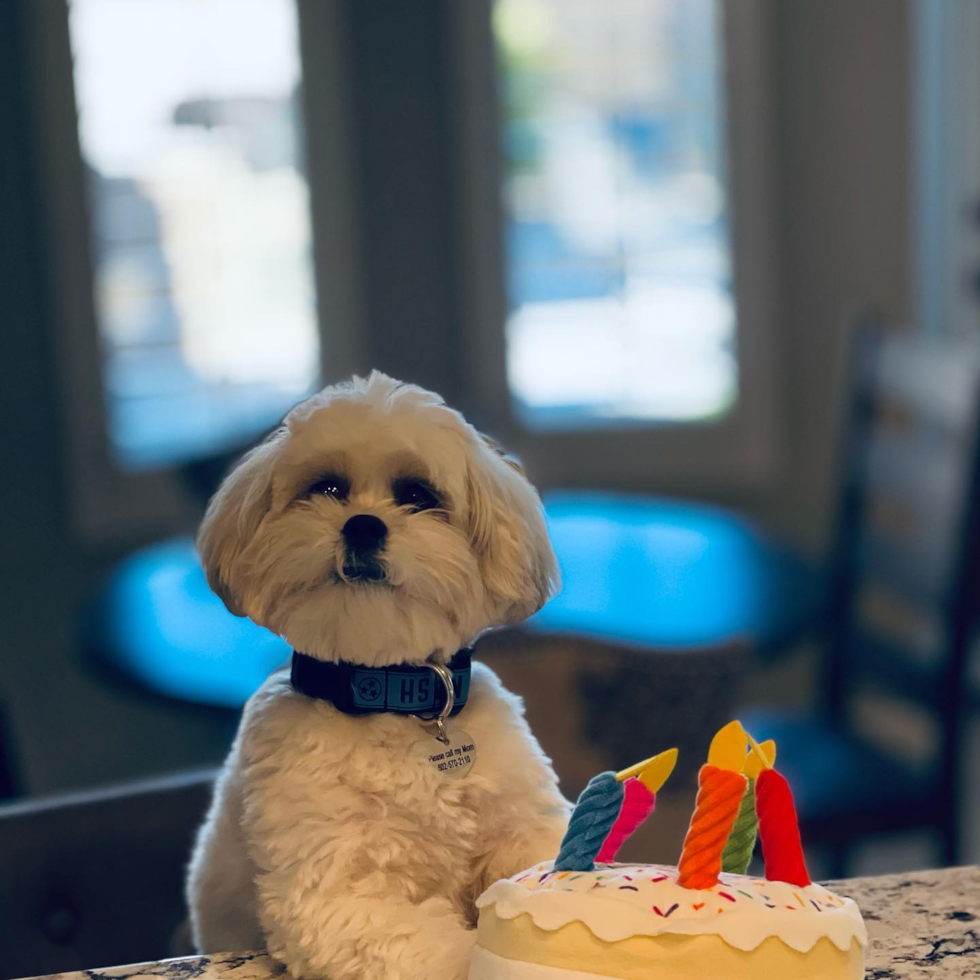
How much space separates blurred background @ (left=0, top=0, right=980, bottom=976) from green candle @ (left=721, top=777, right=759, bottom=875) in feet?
8.32

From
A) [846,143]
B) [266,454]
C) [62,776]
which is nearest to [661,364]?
[846,143]

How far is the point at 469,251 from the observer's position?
3418 mm

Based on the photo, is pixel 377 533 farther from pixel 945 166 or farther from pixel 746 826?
pixel 945 166

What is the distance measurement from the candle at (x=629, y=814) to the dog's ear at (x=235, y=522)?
0.71 feet

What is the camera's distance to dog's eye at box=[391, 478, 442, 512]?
67 cm

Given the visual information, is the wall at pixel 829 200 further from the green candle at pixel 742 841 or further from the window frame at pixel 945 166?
the green candle at pixel 742 841

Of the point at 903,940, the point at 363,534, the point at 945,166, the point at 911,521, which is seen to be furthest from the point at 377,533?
the point at 945,166

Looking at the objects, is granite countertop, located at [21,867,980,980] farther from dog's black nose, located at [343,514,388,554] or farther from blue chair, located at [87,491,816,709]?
blue chair, located at [87,491,816,709]

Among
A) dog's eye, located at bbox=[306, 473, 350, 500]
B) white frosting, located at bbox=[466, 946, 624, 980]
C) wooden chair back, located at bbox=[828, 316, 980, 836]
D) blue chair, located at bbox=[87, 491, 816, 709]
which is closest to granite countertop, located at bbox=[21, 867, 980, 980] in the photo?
white frosting, located at bbox=[466, 946, 624, 980]

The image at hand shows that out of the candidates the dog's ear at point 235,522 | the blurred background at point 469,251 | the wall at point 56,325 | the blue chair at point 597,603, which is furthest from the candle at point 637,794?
the wall at point 56,325

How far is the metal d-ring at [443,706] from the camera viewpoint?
0.65 m

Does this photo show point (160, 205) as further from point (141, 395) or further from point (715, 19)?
point (715, 19)

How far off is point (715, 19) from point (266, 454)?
9.93 ft

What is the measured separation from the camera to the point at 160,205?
130 inches
